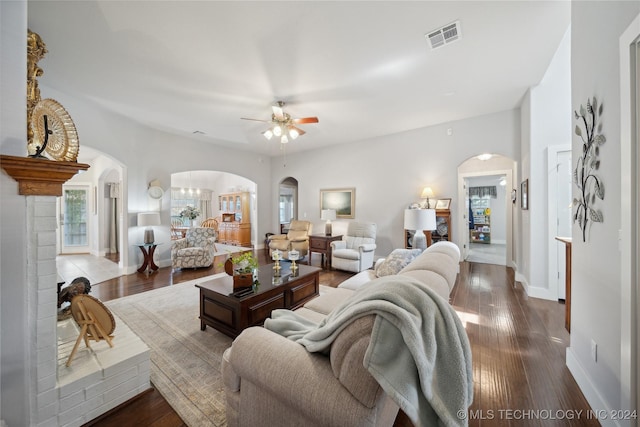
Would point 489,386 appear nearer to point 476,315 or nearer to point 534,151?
point 476,315

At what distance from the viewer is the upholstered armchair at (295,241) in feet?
19.2

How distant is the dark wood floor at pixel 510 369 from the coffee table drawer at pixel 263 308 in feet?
2.76

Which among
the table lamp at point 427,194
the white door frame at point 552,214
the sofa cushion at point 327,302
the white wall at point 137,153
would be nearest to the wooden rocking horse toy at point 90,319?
the sofa cushion at point 327,302

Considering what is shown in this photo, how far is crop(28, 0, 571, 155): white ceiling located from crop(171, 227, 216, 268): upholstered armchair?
2.47 metres

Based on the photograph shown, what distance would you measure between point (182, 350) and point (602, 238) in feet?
10.8

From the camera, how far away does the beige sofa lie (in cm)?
85

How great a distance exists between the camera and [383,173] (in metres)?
5.75

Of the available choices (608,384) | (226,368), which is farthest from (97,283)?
(608,384)

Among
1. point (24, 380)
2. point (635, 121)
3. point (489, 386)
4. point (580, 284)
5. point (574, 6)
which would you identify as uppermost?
point (574, 6)

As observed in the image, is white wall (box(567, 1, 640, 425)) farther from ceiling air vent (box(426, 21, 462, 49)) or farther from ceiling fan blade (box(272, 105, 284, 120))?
ceiling fan blade (box(272, 105, 284, 120))

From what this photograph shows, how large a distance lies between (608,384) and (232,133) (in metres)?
6.13

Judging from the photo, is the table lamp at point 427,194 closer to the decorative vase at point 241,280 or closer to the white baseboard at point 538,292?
the white baseboard at point 538,292

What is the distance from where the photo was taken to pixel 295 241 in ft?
19.4

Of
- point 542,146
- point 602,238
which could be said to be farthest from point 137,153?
point 542,146
